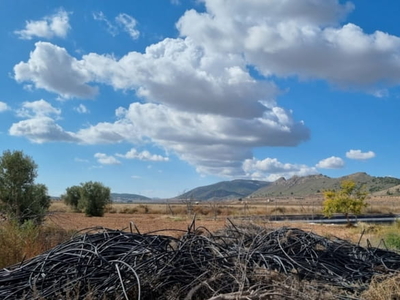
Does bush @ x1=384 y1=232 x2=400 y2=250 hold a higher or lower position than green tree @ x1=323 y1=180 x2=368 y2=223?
lower

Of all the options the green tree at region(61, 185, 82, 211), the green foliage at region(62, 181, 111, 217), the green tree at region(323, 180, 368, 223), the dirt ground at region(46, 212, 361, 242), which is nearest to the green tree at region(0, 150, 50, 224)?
the dirt ground at region(46, 212, 361, 242)

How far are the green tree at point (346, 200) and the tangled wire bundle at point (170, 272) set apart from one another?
33994mm

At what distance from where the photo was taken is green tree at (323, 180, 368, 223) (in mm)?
42000

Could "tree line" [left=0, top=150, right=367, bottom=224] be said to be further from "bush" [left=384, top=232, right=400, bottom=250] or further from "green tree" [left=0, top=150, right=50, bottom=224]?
"bush" [left=384, top=232, right=400, bottom=250]

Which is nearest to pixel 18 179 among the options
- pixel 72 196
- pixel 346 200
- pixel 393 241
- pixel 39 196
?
pixel 39 196

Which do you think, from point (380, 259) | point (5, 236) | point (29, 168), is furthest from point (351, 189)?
point (5, 236)

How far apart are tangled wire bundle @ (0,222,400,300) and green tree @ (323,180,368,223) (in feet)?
112

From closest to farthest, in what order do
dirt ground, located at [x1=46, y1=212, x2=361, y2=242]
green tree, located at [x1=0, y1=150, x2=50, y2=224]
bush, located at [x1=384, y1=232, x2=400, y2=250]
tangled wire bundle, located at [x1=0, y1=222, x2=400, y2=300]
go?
tangled wire bundle, located at [x1=0, y1=222, x2=400, y2=300] < dirt ground, located at [x1=46, y1=212, x2=361, y2=242] < bush, located at [x1=384, y1=232, x2=400, y2=250] < green tree, located at [x1=0, y1=150, x2=50, y2=224]

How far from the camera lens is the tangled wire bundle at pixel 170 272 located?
21.4 ft

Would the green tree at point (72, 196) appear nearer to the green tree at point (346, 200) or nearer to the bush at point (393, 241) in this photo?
the green tree at point (346, 200)

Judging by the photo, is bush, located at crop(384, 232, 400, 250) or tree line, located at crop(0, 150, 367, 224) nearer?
bush, located at crop(384, 232, 400, 250)

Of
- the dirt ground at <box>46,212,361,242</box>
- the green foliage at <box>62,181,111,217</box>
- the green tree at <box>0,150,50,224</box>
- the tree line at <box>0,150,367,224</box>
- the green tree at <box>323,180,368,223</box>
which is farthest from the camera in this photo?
the green foliage at <box>62,181,111,217</box>

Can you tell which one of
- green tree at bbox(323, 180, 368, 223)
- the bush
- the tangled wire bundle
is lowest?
the bush

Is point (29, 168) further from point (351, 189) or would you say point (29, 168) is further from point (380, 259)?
point (351, 189)
